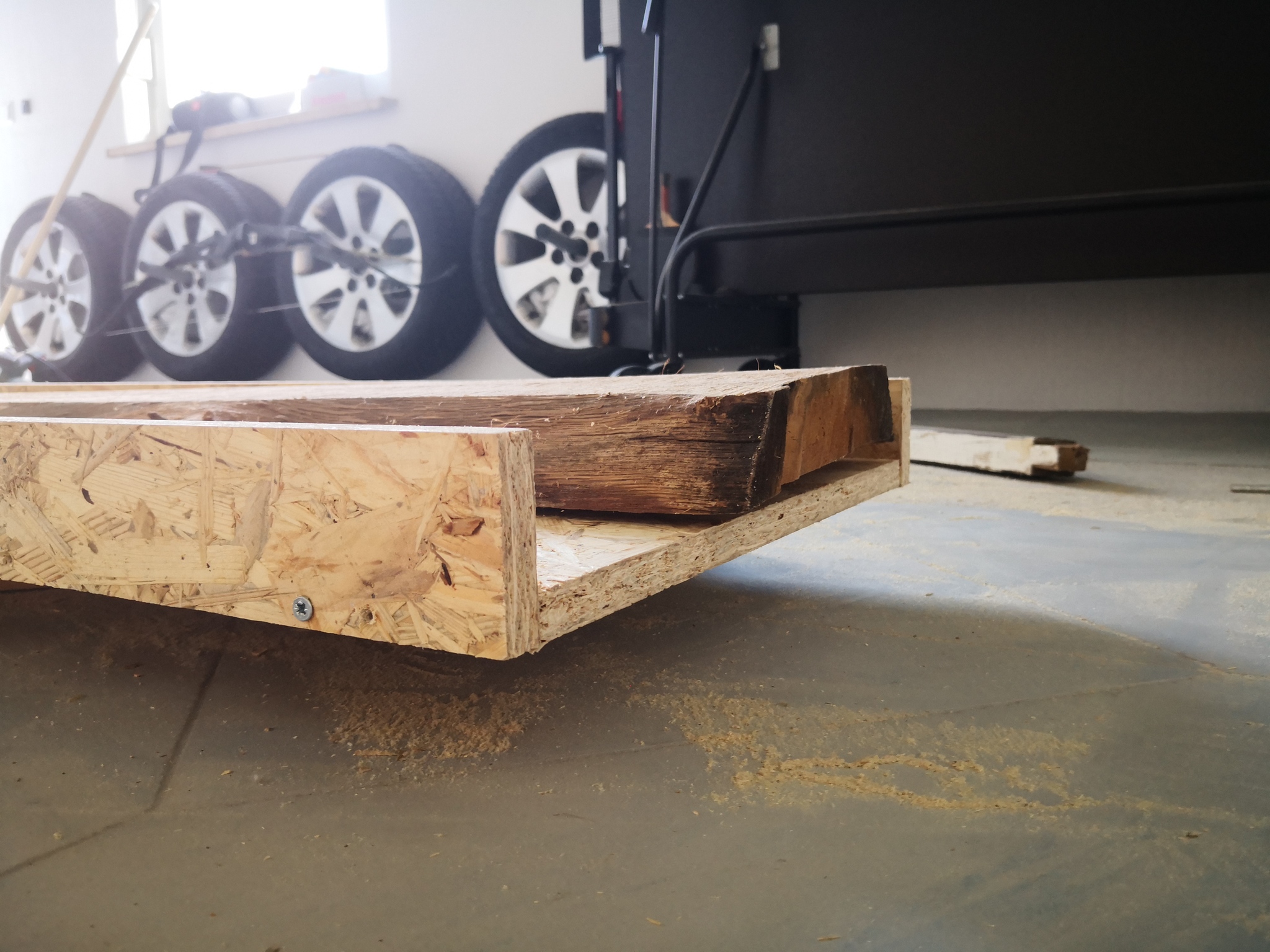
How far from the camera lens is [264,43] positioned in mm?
5852

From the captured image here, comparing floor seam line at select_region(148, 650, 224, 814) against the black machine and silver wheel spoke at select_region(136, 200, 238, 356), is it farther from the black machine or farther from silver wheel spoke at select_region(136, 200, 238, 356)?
silver wheel spoke at select_region(136, 200, 238, 356)

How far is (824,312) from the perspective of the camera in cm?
390

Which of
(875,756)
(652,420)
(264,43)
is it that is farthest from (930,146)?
(264,43)

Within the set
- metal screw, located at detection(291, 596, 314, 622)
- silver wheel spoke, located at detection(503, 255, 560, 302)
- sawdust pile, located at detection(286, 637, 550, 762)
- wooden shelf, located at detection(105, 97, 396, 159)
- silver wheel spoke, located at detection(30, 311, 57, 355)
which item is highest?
wooden shelf, located at detection(105, 97, 396, 159)

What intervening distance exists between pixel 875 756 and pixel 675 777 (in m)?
0.18

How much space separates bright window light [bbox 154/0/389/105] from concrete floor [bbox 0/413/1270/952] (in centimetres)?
457

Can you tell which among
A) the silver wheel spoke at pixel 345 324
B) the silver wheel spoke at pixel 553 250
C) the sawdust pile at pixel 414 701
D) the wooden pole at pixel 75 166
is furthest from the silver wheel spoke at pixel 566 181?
the sawdust pile at pixel 414 701

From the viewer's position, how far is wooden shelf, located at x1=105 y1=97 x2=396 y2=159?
4.81 metres

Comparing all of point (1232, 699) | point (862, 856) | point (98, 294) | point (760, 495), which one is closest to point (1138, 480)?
point (1232, 699)

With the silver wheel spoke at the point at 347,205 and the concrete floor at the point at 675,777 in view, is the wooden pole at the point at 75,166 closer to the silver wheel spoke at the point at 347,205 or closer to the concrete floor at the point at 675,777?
the silver wheel spoke at the point at 347,205

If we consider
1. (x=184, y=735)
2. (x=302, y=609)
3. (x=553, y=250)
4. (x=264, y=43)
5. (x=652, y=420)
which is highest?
(x=264, y=43)

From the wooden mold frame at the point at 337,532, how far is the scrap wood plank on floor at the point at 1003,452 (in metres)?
1.55

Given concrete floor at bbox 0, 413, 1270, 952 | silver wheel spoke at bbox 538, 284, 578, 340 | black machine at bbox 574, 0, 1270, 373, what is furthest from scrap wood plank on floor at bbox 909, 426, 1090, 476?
silver wheel spoke at bbox 538, 284, 578, 340

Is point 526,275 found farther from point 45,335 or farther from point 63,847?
point 45,335
